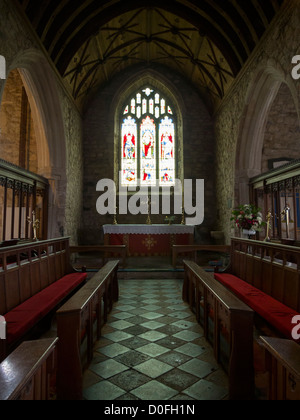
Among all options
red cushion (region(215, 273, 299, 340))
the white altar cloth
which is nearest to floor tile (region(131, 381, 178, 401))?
red cushion (region(215, 273, 299, 340))

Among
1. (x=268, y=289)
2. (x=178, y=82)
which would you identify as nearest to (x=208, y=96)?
(x=178, y=82)

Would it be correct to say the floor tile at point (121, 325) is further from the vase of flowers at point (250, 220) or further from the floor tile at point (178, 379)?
the vase of flowers at point (250, 220)

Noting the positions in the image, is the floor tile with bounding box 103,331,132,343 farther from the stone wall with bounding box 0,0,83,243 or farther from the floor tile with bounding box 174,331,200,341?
the stone wall with bounding box 0,0,83,243

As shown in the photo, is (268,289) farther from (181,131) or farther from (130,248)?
(181,131)

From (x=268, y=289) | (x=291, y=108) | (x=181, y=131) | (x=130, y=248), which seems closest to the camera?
(x=268, y=289)

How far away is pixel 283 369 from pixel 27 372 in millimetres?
1081

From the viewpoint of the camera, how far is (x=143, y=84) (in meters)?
9.53

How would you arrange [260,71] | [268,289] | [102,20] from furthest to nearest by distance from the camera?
[102,20] < [260,71] < [268,289]

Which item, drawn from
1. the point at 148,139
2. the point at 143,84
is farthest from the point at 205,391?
the point at 143,84

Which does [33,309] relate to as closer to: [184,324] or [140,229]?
[184,324]

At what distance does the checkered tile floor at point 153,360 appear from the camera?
1761mm

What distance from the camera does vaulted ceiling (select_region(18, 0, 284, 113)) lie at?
5.12 m

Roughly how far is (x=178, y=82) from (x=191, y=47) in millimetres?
1511
